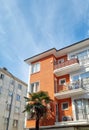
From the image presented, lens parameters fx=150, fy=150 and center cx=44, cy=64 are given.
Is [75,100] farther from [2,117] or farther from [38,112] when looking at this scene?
[2,117]

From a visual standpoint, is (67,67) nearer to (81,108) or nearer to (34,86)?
(81,108)

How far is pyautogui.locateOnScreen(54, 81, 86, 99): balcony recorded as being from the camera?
17.1 m

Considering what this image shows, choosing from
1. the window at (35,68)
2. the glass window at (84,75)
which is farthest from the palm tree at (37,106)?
the window at (35,68)

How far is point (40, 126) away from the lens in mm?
17484

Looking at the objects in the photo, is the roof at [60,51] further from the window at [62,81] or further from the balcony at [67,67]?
the window at [62,81]

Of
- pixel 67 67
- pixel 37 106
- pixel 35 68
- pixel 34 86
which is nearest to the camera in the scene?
pixel 37 106

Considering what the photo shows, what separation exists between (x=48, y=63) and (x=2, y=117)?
19356 millimetres

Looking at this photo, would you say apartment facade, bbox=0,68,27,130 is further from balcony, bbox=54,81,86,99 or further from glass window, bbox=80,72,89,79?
glass window, bbox=80,72,89,79

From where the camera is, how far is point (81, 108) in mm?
16594

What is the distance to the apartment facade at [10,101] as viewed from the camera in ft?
112

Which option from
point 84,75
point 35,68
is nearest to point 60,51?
point 35,68

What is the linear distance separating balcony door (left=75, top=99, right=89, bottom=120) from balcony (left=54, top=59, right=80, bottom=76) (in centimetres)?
414

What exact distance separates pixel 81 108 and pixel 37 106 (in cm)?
486

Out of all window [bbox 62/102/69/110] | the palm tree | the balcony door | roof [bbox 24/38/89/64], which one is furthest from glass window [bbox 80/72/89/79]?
the palm tree
